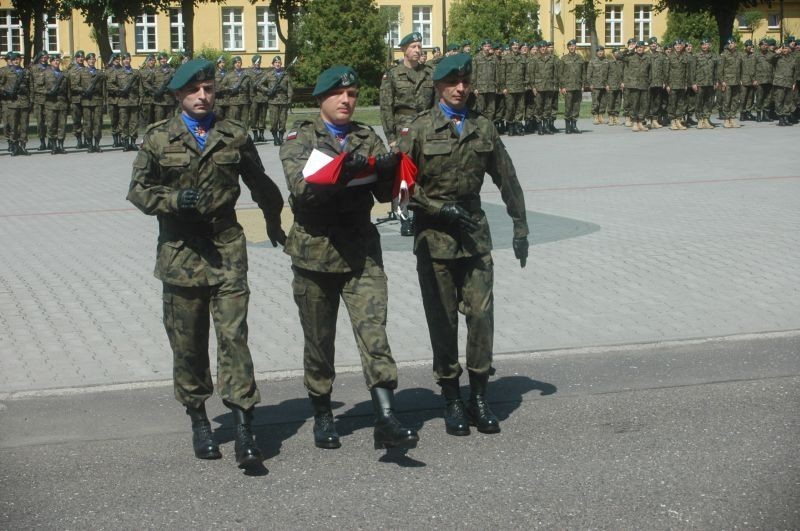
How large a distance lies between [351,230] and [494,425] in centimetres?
121

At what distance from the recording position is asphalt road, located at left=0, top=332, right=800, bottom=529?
17.2ft

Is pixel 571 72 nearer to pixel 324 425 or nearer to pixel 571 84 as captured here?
pixel 571 84

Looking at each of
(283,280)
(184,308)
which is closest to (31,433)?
(184,308)

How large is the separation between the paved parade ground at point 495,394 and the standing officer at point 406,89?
1382mm

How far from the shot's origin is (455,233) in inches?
255

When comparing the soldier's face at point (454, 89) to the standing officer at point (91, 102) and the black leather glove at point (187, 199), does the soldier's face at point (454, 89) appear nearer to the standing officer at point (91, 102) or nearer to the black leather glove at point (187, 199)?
the black leather glove at point (187, 199)

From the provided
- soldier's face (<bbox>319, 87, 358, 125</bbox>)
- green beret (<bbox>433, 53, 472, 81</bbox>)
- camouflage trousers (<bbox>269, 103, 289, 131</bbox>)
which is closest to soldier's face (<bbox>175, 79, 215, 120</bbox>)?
soldier's face (<bbox>319, 87, 358, 125</bbox>)

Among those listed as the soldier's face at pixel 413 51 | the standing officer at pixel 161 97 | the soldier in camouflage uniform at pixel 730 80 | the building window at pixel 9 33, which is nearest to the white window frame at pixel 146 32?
the building window at pixel 9 33

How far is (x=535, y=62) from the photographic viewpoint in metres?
29.2

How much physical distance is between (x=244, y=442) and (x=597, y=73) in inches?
1029

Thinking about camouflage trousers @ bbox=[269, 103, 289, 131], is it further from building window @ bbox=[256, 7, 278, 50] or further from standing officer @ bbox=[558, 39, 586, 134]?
building window @ bbox=[256, 7, 278, 50]

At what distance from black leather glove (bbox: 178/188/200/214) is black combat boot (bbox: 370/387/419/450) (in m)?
1.18

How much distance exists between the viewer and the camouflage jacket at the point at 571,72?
97.2 feet

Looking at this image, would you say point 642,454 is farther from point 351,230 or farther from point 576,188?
point 576,188
